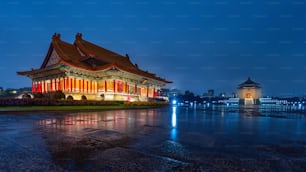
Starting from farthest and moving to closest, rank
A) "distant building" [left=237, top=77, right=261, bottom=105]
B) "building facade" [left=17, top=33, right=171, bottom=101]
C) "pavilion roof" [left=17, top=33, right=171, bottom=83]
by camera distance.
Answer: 1. "distant building" [left=237, top=77, right=261, bottom=105]
2. "pavilion roof" [left=17, top=33, right=171, bottom=83]
3. "building facade" [left=17, top=33, right=171, bottom=101]

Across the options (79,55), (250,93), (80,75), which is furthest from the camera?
(250,93)

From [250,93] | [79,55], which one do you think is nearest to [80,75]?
[79,55]

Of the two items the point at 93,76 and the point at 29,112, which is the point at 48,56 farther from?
the point at 29,112

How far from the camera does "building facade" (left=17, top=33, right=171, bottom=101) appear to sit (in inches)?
944

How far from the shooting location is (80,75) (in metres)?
25.4

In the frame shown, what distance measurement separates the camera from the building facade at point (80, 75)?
23969 mm

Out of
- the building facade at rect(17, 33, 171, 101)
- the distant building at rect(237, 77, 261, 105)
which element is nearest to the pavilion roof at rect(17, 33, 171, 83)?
the building facade at rect(17, 33, 171, 101)

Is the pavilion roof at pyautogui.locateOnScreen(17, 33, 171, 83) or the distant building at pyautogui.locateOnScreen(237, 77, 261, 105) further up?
the pavilion roof at pyautogui.locateOnScreen(17, 33, 171, 83)

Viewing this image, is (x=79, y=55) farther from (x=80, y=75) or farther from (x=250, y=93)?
(x=250, y=93)

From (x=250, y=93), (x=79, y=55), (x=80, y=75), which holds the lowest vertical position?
(x=250, y=93)

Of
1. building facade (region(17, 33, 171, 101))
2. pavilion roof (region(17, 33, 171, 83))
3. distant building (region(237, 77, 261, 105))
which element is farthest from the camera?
distant building (region(237, 77, 261, 105))

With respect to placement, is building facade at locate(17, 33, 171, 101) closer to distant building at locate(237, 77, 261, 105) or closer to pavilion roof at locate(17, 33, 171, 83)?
pavilion roof at locate(17, 33, 171, 83)

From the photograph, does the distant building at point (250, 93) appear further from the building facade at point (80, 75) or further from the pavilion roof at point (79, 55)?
the pavilion roof at point (79, 55)

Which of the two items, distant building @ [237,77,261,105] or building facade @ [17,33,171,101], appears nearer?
building facade @ [17,33,171,101]
